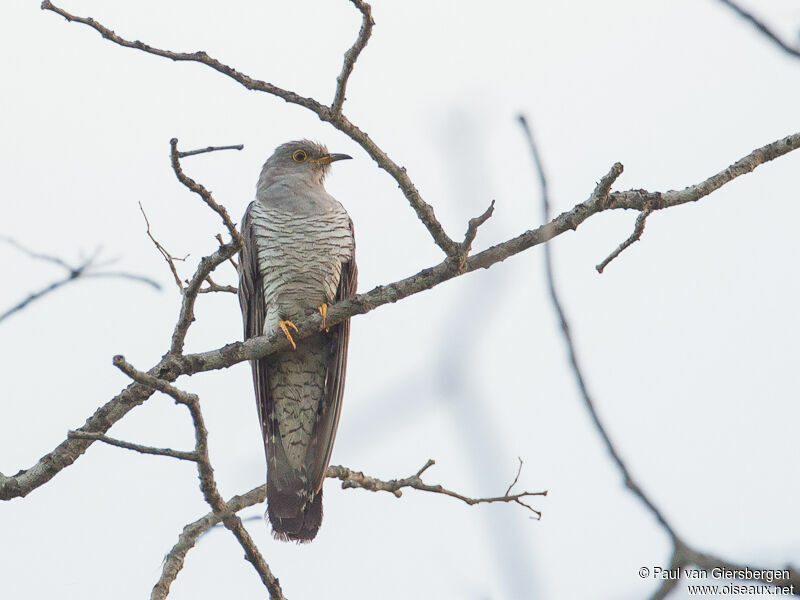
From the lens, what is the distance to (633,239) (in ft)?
12.5

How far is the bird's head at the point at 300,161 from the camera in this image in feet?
21.9

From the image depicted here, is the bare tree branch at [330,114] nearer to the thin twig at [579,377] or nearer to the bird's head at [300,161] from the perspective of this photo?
the thin twig at [579,377]

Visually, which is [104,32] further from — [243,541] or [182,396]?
[243,541]

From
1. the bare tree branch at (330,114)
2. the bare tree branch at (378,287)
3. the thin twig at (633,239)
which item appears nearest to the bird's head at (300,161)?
the bare tree branch at (378,287)

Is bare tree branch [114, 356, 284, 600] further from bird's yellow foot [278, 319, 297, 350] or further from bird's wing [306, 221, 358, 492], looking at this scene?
bird's wing [306, 221, 358, 492]

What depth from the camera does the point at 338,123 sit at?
3.68 meters

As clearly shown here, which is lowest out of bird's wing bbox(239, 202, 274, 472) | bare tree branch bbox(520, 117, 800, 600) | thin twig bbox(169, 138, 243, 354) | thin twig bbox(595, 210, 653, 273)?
bare tree branch bbox(520, 117, 800, 600)

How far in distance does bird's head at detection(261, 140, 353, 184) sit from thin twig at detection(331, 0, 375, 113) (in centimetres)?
298

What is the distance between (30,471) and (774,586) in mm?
3427

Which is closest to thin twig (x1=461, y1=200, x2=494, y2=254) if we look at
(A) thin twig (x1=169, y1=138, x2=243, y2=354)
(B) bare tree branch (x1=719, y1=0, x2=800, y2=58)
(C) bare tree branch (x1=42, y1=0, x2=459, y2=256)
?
(C) bare tree branch (x1=42, y1=0, x2=459, y2=256)

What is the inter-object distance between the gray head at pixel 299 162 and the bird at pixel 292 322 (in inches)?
29.3

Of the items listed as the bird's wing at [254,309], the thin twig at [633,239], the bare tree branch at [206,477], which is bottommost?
the bare tree branch at [206,477]

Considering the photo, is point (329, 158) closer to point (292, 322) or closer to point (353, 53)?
point (292, 322)

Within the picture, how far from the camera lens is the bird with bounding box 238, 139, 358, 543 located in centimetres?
553
